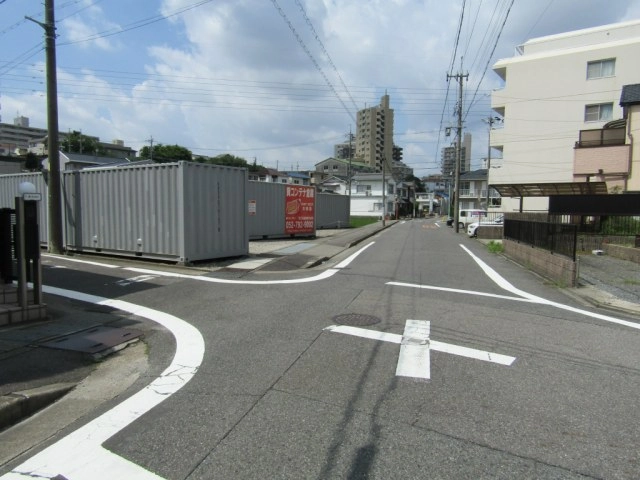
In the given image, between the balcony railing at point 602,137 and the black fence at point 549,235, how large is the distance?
15.1 meters

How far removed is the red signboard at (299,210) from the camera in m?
25.6

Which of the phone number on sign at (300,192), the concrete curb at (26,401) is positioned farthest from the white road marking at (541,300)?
the phone number on sign at (300,192)

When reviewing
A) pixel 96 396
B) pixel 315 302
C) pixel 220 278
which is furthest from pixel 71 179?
pixel 96 396

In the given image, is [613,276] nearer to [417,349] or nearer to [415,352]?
[417,349]

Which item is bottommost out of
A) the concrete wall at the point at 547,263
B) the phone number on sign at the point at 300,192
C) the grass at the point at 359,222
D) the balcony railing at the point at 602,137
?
the grass at the point at 359,222

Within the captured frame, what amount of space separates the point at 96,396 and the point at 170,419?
1160 mm

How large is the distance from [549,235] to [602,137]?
69.9 feet

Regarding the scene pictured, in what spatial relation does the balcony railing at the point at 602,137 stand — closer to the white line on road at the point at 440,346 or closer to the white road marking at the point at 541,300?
the white road marking at the point at 541,300

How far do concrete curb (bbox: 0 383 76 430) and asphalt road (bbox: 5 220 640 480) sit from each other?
71cm

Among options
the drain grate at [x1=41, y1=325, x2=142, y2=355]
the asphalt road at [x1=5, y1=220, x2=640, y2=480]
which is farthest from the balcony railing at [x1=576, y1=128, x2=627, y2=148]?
the drain grate at [x1=41, y1=325, x2=142, y2=355]

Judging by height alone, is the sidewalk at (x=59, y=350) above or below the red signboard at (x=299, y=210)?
below

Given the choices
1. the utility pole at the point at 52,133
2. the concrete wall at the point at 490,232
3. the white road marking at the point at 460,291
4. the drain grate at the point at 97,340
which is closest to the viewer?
the drain grate at the point at 97,340

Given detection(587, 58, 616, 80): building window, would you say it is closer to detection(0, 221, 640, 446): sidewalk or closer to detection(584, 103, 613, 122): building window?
detection(584, 103, 613, 122): building window

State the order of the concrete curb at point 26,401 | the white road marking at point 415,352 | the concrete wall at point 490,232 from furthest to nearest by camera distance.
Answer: the concrete wall at point 490,232
the white road marking at point 415,352
the concrete curb at point 26,401
